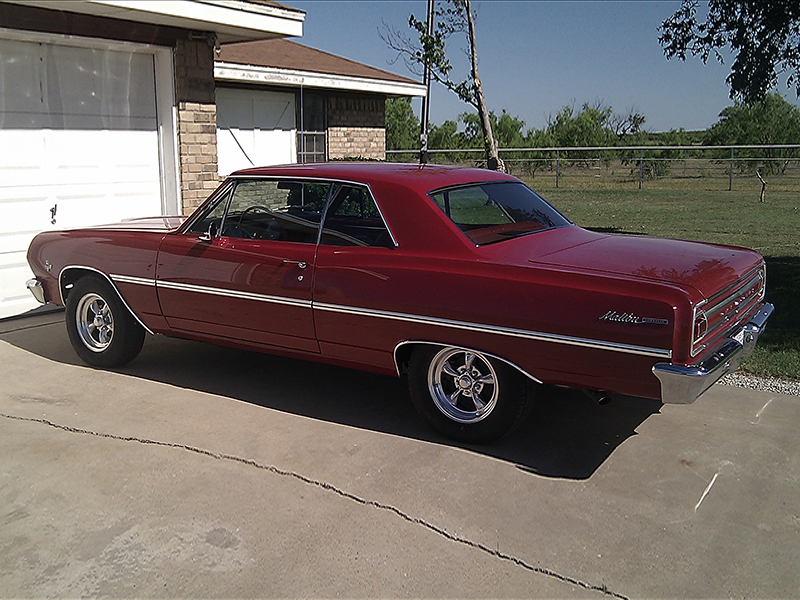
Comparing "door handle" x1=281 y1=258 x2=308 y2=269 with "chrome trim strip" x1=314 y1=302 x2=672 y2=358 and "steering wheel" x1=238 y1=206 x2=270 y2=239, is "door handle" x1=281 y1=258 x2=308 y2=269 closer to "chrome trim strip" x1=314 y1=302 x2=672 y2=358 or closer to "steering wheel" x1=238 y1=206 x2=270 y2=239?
"chrome trim strip" x1=314 y1=302 x2=672 y2=358

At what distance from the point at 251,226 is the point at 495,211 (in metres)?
1.69

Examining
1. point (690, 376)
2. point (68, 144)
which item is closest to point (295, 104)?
point (68, 144)

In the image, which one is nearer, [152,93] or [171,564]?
[171,564]

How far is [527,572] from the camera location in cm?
357

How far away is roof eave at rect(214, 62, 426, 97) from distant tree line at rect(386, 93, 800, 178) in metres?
12.0

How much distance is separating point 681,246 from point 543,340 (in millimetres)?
1382

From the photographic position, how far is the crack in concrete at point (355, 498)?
3.53 m

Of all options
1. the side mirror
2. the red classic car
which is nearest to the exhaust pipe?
the red classic car

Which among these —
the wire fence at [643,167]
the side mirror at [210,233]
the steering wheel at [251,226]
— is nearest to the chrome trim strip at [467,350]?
the steering wheel at [251,226]

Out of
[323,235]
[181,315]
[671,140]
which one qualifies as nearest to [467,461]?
[323,235]

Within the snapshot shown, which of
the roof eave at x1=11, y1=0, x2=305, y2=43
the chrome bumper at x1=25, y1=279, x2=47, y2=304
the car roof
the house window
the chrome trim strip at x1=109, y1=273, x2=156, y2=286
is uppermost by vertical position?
the roof eave at x1=11, y1=0, x2=305, y2=43

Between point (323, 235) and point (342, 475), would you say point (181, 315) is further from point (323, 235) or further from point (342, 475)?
point (342, 475)

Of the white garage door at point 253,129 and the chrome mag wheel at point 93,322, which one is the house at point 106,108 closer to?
the chrome mag wheel at point 93,322

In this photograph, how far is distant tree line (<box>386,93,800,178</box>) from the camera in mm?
30438
